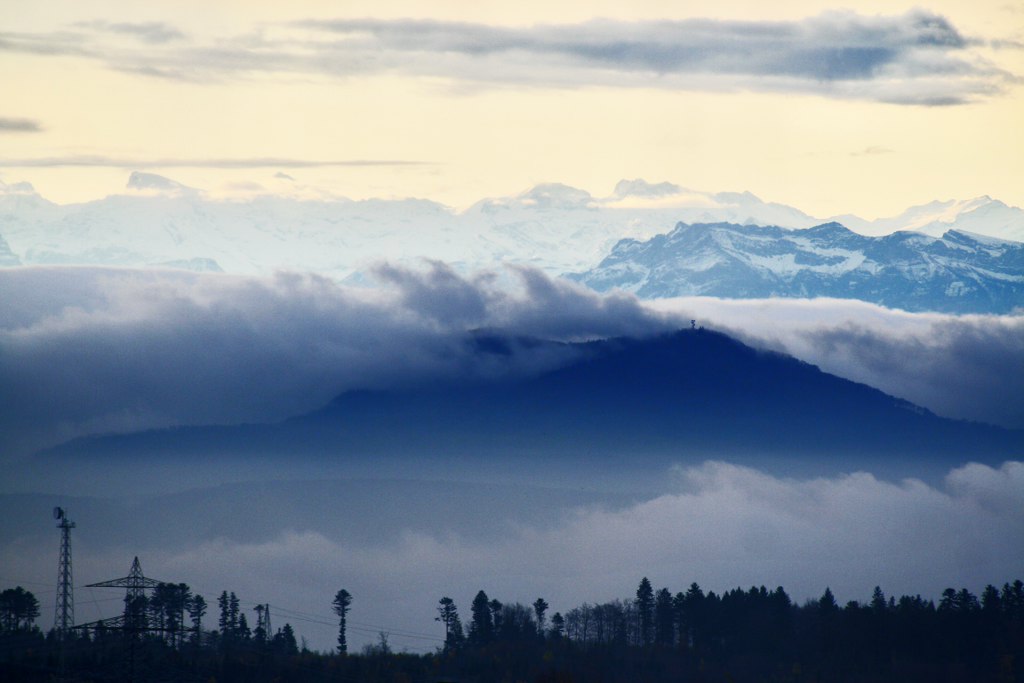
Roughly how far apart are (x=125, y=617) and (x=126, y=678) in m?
14.7

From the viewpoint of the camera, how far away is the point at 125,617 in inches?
7392

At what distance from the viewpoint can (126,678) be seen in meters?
199
